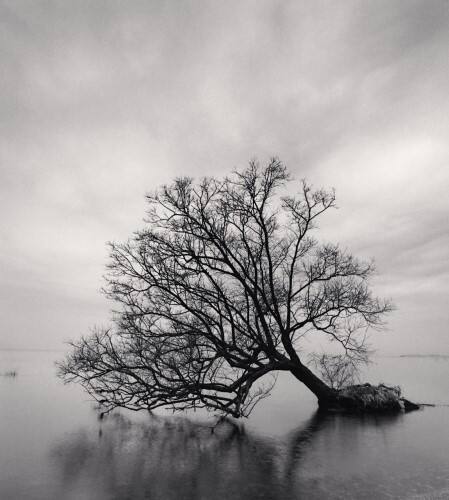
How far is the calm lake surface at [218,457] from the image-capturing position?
7.62m

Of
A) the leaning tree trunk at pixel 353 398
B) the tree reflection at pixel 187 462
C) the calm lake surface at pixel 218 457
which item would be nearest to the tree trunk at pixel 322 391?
the leaning tree trunk at pixel 353 398

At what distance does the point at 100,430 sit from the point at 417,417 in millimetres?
13584

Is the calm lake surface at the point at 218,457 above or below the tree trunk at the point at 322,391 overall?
below

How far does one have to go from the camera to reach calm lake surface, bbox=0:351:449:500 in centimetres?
762

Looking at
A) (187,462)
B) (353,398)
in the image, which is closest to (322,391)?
(353,398)

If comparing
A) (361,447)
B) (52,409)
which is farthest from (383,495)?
(52,409)

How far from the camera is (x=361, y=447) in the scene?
11.5 metres

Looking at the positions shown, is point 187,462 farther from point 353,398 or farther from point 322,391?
point 353,398

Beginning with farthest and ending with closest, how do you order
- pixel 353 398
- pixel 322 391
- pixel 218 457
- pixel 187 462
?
pixel 322 391, pixel 353 398, pixel 218 457, pixel 187 462

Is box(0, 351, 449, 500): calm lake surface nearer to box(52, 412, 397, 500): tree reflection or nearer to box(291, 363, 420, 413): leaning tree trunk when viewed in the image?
box(52, 412, 397, 500): tree reflection

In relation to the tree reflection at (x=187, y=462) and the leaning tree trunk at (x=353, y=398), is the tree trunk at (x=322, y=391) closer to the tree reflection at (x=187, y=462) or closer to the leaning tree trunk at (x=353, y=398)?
the leaning tree trunk at (x=353, y=398)

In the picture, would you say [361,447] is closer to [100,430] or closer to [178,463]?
[178,463]

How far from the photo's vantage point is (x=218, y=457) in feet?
33.1

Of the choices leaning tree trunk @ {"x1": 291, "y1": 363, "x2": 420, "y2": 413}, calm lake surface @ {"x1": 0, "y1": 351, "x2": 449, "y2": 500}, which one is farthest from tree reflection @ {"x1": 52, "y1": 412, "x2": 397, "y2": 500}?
leaning tree trunk @ {"x1": 291, "y1": 363, "x2": 420, "y2": 413}
